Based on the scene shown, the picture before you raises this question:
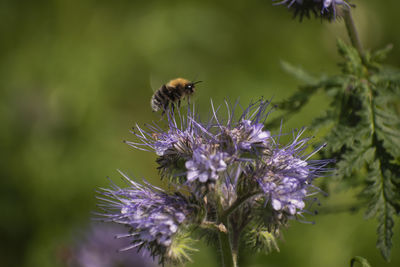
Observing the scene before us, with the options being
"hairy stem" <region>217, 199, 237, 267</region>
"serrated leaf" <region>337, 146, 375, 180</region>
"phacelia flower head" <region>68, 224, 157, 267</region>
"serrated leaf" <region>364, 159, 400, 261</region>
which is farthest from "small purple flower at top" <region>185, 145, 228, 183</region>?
"phacelia flower head" <region>68, 224, 157, 267</region>

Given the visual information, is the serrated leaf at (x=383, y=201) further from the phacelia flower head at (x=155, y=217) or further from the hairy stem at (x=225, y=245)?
the phacelia flower head at (x=155, y=217)

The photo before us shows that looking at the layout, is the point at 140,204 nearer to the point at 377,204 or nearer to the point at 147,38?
the point at 377,204

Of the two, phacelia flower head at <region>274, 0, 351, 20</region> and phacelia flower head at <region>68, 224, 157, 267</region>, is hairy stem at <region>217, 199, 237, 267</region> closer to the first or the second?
phacelia flower head at <region>274, 0, 351, 20</region>

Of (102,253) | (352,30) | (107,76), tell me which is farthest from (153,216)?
(107,76)

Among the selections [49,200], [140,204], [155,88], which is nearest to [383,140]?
[140,204]

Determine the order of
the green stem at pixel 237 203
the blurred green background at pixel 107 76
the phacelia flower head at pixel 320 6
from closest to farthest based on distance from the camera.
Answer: the green stem at pixel 237 203, the phacelia flower head at pixel 320 6, the blurred green background at pixel 107 76

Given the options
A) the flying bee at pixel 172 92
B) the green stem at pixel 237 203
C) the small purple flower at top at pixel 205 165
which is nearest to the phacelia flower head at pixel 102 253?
the flying bee at pixel 172 92

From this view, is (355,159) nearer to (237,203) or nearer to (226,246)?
(237,203)
